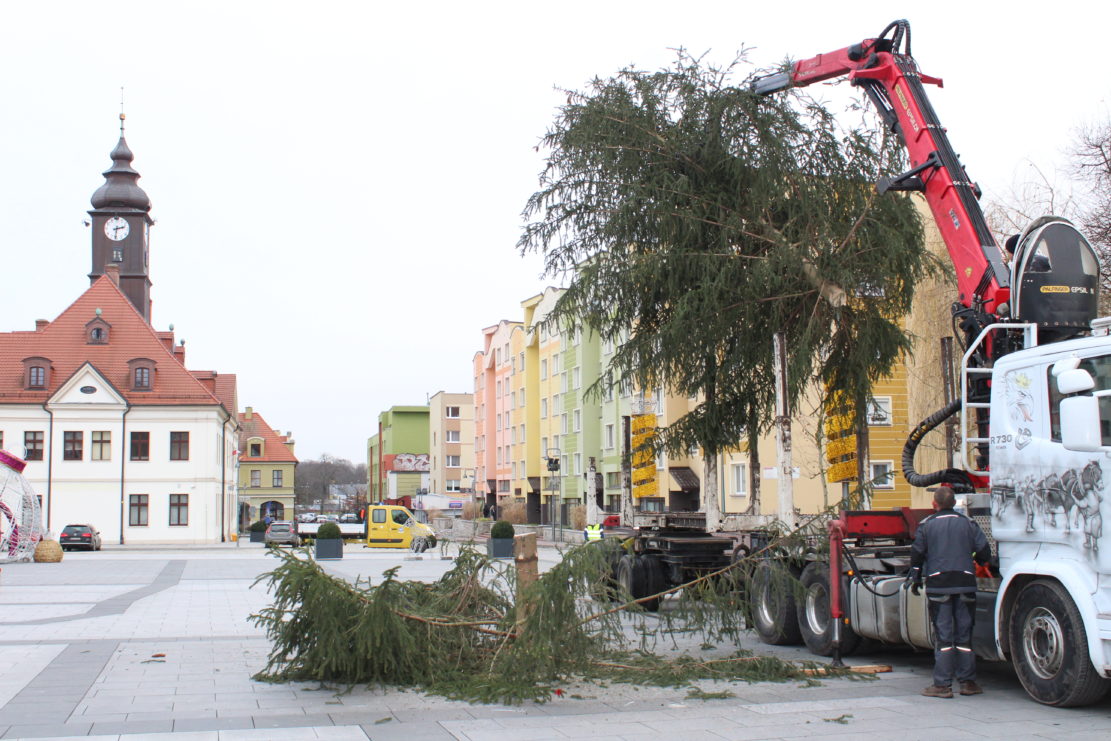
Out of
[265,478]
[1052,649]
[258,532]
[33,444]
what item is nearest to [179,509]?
[258,532]

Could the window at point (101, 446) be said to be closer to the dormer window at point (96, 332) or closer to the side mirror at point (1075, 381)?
the dormer window at point (96, 332)

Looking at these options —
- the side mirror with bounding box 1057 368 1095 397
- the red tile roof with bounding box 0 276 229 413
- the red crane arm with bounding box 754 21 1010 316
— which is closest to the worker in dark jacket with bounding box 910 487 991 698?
the side mirror with bounding box 1057 368 1095 397

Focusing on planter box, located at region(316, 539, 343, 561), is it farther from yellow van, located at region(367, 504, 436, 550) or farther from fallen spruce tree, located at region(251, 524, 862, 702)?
fallen spruce tree, located at region(251, 524, 862, 702)

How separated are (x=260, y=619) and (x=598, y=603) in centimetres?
308

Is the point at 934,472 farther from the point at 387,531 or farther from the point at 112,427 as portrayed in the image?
the point at 112,427

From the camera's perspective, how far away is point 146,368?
59.0m

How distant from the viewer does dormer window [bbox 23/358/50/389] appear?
5719cm

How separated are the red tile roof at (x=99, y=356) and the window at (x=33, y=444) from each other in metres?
1.64

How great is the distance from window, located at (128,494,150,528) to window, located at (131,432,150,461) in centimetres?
190

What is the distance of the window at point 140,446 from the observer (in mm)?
58094


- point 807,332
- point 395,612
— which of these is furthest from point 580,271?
point 395,612

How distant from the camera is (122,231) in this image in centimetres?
6838

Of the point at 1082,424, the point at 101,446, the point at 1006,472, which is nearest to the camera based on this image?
the point at 1082,424

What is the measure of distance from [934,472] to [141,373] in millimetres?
53496
